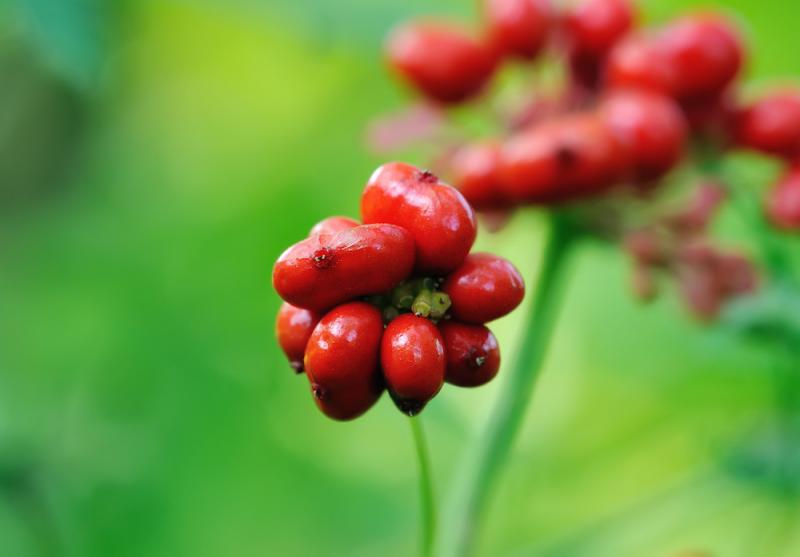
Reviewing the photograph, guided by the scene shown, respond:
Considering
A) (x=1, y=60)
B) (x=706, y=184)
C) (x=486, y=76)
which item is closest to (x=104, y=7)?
(x=486, y=76)

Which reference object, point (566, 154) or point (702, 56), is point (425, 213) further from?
point (702, 56)

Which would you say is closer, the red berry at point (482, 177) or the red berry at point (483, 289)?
the red berry at point (483, 289)

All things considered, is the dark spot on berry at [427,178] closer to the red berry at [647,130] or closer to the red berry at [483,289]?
the red berry at [483,289]

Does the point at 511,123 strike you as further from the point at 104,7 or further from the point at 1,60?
the point at 1,60

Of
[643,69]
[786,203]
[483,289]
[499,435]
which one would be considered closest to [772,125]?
[786,203]

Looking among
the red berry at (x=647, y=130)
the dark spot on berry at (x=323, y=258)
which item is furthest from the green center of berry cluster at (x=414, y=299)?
the red berry at (x=647, y=130)
